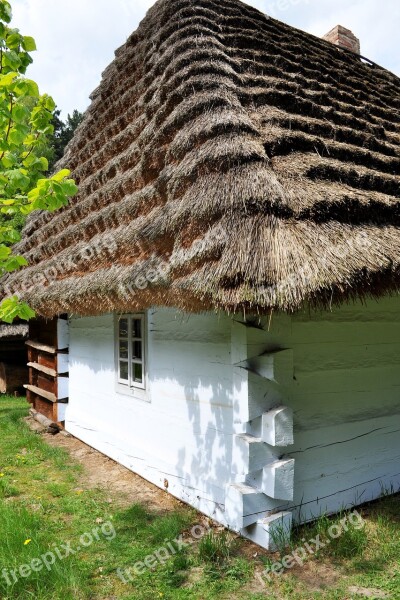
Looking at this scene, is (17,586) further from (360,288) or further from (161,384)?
(360,288)

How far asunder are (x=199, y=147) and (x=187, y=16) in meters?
2.22

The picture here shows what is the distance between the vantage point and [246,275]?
9.66ft

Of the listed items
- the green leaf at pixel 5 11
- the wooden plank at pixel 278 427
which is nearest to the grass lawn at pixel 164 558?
the wooden plank at pixel 278 427

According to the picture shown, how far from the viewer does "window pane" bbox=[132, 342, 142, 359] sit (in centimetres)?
528

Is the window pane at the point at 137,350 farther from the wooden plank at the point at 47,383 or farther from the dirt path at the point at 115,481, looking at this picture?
the wooden plank at the point at 47,383

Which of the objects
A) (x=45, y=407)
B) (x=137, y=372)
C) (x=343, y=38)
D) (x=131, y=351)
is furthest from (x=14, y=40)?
(x=343, y=38)

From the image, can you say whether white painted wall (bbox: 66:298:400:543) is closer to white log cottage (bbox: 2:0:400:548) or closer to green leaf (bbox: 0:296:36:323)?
white log cottage (bbox: 2:0:400:548)

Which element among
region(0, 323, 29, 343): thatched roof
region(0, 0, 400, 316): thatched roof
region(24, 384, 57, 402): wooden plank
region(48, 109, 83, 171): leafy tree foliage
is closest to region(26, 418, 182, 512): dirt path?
region(24, 384, 57, 402): wooden plank

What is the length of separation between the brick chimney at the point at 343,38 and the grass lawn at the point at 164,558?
26.0 ft

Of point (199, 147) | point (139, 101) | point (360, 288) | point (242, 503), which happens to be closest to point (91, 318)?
point (139, 101)

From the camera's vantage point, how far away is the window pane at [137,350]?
208 inches

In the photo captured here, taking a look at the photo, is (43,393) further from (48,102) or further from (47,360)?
(48,102)

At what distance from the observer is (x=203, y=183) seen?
3539 mm

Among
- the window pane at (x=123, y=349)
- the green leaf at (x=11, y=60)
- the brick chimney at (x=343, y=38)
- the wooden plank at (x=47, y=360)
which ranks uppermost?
the brick chimney at (x=343, y=38)
